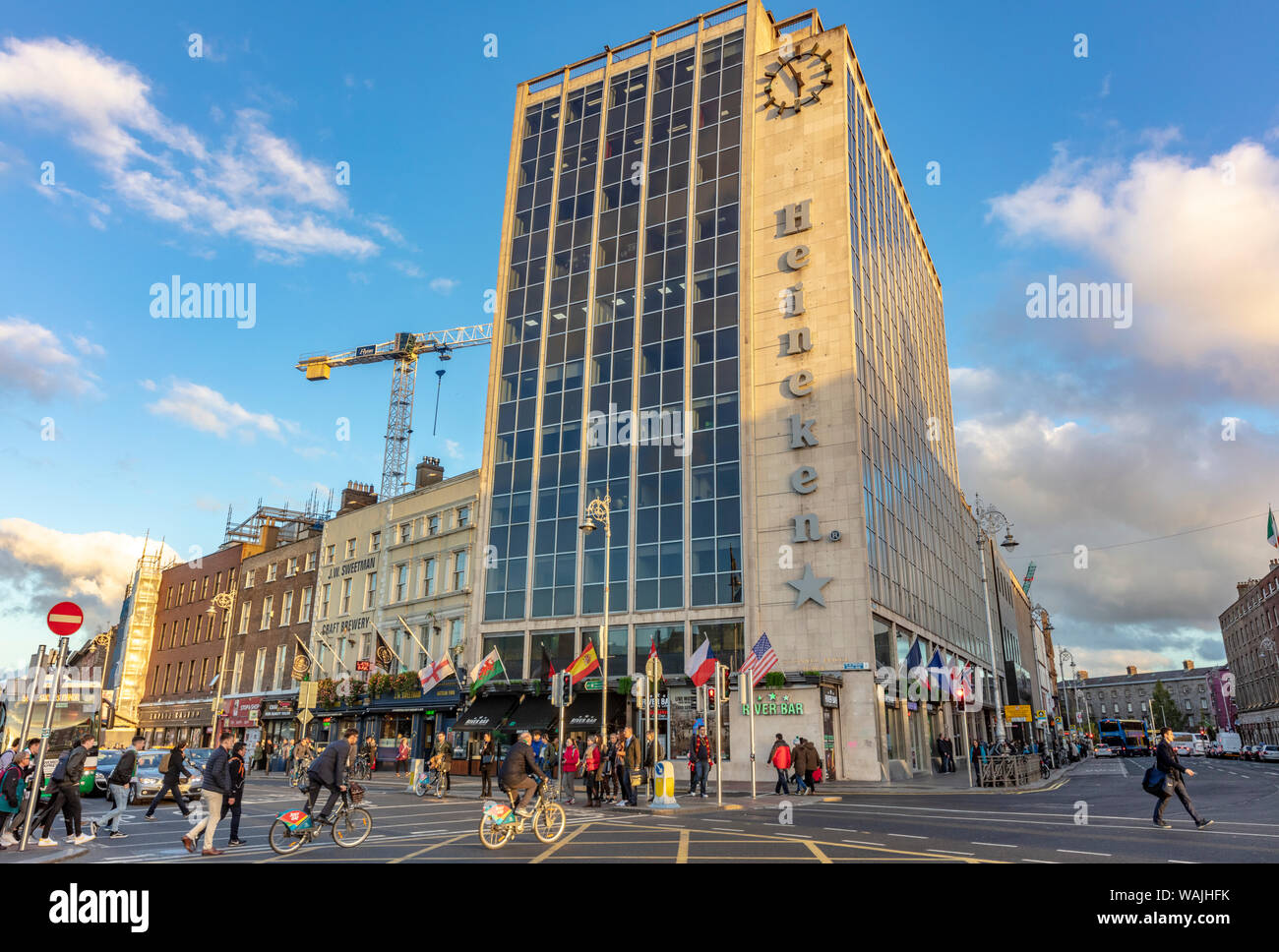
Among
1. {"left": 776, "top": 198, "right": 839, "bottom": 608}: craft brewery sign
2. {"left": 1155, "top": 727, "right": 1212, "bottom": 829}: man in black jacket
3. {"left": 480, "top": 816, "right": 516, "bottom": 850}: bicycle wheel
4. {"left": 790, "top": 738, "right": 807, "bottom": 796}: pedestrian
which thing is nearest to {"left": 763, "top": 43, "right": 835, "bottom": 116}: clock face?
{"left": 776, "top": 198, "right": 839, "bottom": 608}: craft brewery sign

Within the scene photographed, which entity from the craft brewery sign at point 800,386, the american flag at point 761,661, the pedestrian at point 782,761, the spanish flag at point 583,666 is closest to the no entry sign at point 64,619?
the american flag at point 761,661

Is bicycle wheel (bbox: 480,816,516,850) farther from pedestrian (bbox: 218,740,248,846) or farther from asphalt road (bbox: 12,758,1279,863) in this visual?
pedestrian (bbox: 218,740,248,846)

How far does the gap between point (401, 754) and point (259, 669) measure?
19624 mm

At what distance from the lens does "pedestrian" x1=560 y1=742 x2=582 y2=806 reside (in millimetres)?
26016

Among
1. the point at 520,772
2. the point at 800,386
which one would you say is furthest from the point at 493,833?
the point at 800,386

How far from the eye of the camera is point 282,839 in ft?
45.7

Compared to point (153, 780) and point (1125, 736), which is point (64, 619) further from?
point (1125, 736)

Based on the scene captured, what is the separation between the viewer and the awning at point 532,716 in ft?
128

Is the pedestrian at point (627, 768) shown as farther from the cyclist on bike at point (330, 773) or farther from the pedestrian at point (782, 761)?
the cyclist on bike at point (330, 773)

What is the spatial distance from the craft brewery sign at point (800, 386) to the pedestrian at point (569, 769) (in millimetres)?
14182

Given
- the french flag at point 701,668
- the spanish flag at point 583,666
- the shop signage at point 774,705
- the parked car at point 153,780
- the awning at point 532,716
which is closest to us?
the parked car at point 153,780

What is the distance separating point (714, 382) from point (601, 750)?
2120 cm
